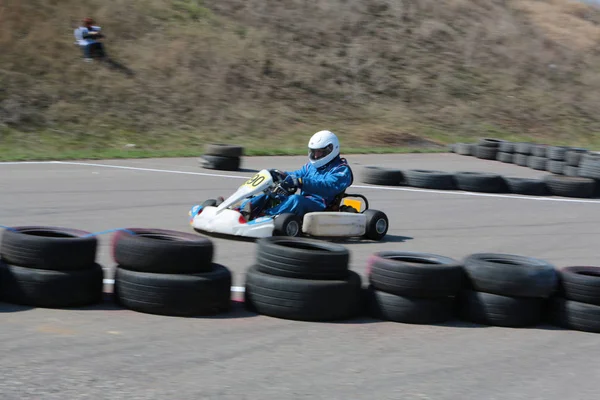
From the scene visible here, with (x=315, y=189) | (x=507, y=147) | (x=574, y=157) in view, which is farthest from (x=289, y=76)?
(x=315, y=189)

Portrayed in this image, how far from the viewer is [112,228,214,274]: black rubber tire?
5965mm

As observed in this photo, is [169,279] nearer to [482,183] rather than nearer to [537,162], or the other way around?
[482,183]

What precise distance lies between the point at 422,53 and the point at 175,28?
10606 millimetres

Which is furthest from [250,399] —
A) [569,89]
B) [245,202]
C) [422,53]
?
[569,89]

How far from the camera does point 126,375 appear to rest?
4.67 metres

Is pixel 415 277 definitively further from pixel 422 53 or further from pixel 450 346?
pixel 422 53

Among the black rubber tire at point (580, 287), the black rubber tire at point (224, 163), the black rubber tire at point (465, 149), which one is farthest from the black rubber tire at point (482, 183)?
the black rubber tire at point (580, 287)

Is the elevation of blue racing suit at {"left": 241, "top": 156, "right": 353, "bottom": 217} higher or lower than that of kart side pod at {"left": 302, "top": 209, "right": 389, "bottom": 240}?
higher

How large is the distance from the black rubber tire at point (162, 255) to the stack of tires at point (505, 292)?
199cm

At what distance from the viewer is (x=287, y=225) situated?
29.8 ft

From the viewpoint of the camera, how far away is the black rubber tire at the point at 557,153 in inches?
739

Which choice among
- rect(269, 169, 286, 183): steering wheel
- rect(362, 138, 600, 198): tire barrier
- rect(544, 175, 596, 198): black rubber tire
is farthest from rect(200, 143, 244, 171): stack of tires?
rect(269, 169, 286, 183): steering wheel

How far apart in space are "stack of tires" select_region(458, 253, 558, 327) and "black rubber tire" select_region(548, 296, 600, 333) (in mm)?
126

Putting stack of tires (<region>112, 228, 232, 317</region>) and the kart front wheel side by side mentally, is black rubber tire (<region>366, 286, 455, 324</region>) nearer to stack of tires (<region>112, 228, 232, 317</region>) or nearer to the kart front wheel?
stack of tires (<region>112, 228, 232, 317</region>)
